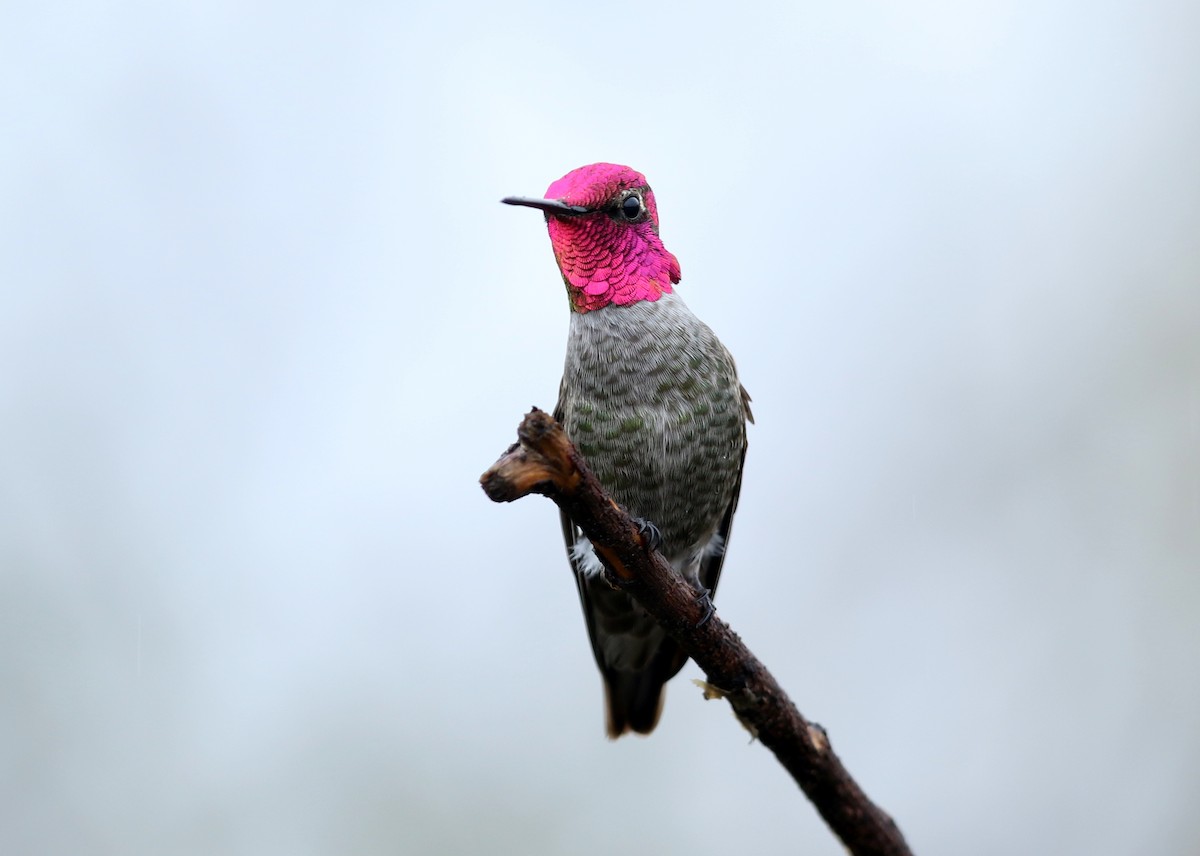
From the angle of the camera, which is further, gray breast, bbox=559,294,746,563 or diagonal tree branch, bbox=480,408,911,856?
gray breast, bbox=559,294,746,563

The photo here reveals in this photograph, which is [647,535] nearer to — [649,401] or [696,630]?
[696,630]

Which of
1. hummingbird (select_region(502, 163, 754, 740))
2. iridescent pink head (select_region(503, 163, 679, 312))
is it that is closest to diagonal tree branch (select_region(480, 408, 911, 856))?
hummingbird (select_region(502, 163, 754, 740))

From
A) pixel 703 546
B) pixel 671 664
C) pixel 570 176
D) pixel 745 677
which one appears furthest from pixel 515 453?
pixel 671 664

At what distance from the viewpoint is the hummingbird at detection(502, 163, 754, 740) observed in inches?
146

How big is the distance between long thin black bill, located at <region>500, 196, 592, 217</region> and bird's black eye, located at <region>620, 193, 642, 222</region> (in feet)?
0.53

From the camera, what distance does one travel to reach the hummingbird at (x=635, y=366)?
3.72 m

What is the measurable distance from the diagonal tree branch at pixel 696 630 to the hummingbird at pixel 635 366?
55cm

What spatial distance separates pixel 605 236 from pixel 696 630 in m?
1.44

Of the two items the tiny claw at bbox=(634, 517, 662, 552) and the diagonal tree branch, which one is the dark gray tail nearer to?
the tiny claw at bbox=(634, 517, 662, 552)

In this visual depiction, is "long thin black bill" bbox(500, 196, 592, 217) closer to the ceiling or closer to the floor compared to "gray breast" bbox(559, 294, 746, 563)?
closer to the ceiling

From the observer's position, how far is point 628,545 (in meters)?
2.88

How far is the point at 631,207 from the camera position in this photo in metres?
3.78

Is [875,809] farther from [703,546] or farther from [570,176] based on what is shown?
[570,176]

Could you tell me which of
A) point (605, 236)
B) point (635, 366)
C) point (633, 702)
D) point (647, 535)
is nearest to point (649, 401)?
point (635, 366)
